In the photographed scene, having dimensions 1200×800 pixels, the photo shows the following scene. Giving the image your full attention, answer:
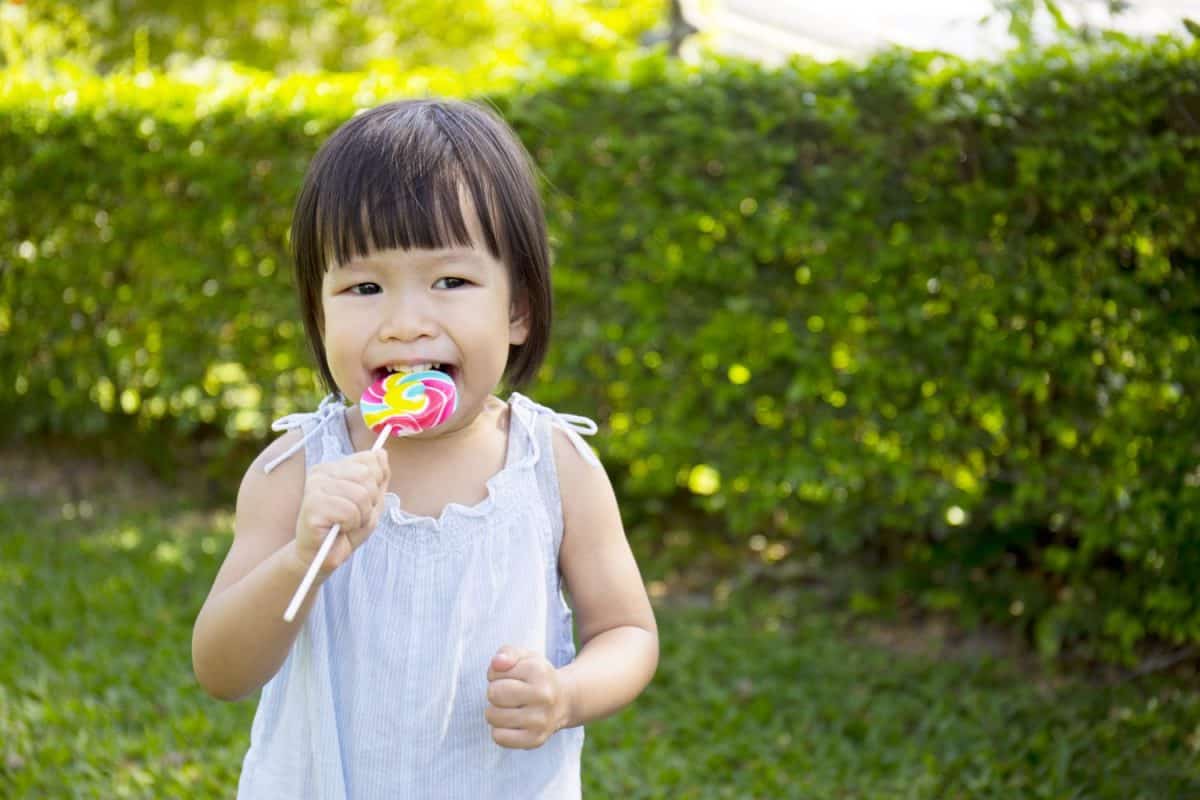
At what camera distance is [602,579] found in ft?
6.27

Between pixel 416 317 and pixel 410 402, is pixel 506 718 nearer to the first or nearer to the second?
pixel 410 402

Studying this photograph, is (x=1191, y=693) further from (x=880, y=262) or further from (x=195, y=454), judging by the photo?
(x=195, y=454)

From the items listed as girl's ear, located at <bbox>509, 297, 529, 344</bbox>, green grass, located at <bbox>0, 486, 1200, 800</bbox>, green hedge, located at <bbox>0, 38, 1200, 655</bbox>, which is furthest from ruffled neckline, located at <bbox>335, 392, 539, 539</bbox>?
green hedge, located at <bbox>0, 38, 1200, 655</bbox>

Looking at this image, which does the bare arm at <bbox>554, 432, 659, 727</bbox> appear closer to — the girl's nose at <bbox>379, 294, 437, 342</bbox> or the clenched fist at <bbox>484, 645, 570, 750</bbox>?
the clenched fist at <bbox>484, 645, 570, 750</bbox>

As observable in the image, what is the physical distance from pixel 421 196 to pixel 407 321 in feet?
0.57

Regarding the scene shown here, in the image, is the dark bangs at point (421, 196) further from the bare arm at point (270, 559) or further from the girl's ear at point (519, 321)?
the bare arm at point (270, 559)

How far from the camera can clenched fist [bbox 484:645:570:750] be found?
163 cm

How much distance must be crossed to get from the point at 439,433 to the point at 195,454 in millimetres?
5149

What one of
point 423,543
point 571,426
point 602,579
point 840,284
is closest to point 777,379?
point 840,284

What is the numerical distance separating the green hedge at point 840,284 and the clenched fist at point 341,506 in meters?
3.27

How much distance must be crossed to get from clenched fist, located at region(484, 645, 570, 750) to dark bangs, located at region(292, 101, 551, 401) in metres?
0.55

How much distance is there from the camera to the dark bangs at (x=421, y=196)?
177 centimetres

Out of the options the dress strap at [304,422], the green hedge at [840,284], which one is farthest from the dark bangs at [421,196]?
the green hedge at [840,284]

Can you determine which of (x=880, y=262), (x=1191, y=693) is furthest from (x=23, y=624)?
(x=1191, y=693)
